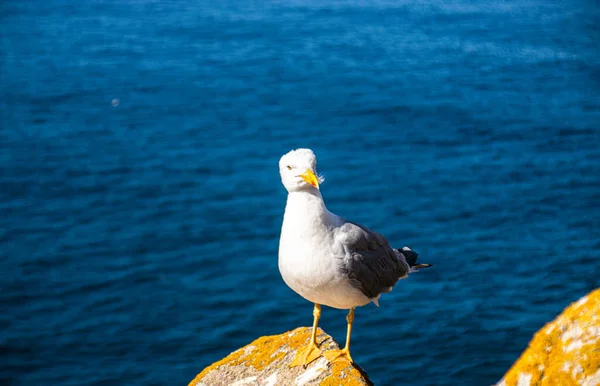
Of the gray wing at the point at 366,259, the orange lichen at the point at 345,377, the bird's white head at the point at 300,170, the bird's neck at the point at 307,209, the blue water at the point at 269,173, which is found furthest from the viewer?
the blue water at the point at 269,173

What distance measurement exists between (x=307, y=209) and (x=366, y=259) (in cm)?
102

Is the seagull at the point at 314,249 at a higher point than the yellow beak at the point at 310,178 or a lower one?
lower

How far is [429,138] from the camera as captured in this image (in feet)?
102

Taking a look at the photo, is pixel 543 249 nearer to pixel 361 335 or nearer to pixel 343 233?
pixel 361 335

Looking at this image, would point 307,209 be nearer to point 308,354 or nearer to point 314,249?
point 314,249

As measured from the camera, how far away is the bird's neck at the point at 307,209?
7.27 m

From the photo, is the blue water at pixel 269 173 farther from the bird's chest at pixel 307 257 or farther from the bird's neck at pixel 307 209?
the bird's neck at pixel 307 209

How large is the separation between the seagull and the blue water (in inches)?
508

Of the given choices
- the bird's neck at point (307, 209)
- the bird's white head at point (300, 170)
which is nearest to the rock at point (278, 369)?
the bird's neck at point (307, 209)

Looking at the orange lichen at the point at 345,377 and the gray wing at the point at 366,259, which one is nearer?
the orange lichen at the point at 345,377

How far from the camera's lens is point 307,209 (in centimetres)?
728

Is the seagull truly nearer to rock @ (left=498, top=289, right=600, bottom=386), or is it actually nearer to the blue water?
rock @ (left=498, top=289, right=600, bottom=386)

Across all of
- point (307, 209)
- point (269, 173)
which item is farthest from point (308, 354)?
point (269, 173)

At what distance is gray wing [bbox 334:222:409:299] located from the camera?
7.57 m
